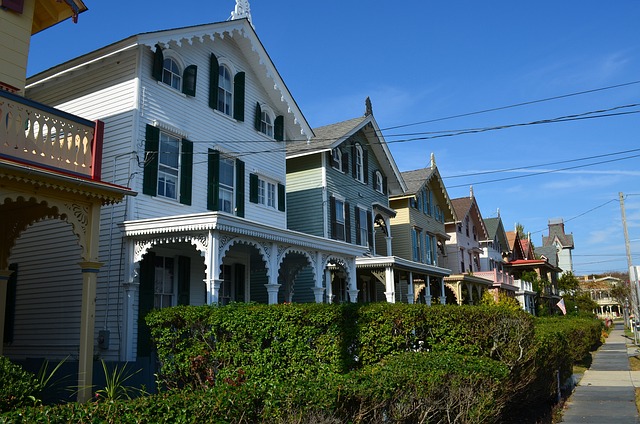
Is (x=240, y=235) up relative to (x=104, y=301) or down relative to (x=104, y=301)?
up

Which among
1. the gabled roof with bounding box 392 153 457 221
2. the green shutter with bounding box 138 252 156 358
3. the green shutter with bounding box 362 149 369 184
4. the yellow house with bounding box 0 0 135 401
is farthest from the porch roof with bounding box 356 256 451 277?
the yellow house with bounding box 0 0 135 401

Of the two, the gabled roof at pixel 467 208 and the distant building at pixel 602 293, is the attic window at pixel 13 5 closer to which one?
the gabled roof at pixel 467 208

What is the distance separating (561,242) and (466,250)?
85093 millimetres

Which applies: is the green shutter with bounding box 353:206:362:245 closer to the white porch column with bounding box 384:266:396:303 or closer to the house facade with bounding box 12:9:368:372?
the white porch column with bounding box 384:266:396:303

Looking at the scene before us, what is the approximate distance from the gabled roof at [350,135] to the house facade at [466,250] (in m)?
8.03

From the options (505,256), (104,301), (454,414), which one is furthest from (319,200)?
(505,256)

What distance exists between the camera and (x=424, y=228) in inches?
1321

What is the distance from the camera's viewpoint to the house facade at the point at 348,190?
2295 cm

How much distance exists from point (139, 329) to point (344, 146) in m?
13.7

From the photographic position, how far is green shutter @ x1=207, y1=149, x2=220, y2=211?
1667 centimetres

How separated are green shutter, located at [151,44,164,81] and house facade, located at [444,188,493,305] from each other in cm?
2251

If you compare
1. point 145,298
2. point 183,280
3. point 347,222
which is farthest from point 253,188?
point 347,222

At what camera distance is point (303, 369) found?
35.2 feet

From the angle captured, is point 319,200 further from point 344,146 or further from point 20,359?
point 20,359
